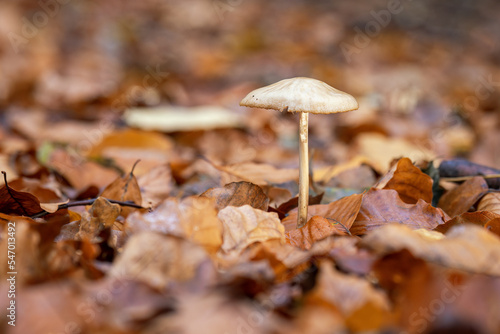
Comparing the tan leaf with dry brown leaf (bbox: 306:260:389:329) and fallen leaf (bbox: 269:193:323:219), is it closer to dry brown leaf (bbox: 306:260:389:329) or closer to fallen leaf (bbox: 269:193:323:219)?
dry brown leaf (bbox: 306:260:389:329)

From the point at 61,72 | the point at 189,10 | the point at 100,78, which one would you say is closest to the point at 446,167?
the point at 100,78

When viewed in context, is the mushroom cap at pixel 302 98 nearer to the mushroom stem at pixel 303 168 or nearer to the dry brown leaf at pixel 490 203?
the mushroom stem at pixel 303 168

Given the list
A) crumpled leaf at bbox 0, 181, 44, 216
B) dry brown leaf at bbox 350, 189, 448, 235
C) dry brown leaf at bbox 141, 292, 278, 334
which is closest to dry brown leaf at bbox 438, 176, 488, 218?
dry brown leaf at bbox 350, 189, 448, 235

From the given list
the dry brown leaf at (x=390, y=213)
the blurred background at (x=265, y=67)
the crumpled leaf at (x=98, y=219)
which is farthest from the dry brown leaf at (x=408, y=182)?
the crumpled leaf at (x=98, y=219)

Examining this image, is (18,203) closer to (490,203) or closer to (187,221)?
(187,221)

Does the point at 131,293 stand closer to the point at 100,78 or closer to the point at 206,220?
the point at 206,220
